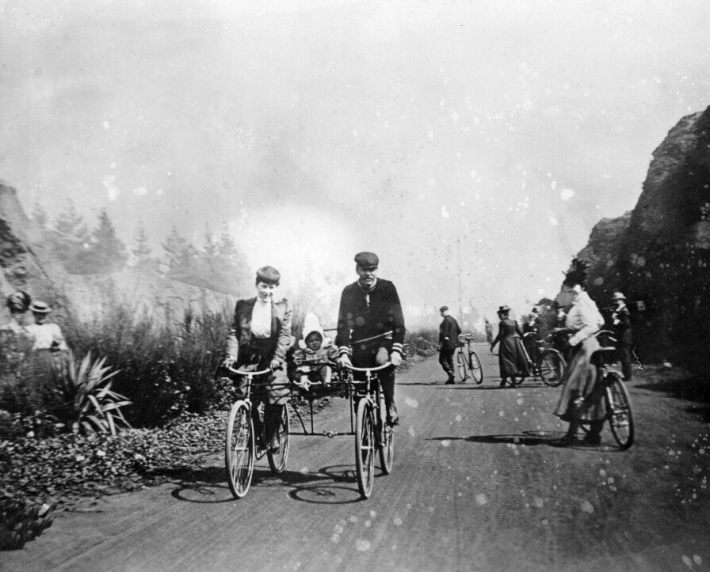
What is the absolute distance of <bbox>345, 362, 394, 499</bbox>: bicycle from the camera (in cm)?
404

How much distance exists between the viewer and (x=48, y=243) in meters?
13.8

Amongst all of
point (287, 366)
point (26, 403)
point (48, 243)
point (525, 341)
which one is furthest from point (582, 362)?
point (48, 243)

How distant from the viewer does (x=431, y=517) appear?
11.9ft

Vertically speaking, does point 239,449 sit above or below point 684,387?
above

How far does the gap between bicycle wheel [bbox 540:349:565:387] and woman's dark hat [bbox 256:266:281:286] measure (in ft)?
28.4

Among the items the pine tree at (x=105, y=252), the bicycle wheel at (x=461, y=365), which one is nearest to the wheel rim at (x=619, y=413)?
the bicycle wheel at (x=461, y=365)

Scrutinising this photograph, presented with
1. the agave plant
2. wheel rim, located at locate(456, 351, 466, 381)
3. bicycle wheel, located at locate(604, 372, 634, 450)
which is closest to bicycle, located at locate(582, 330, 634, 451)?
bicycle wheel, located at locate(604, 372, 634, 450)

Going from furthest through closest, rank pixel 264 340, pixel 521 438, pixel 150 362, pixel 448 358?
pixel 448 358 < pixel 150 362 < pixel 521 438 < pixel 264 340

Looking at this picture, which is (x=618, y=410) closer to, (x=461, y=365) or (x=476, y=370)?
(x=476, y=370)

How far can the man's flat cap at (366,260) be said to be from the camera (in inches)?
192

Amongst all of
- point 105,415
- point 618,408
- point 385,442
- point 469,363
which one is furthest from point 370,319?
point 469,363

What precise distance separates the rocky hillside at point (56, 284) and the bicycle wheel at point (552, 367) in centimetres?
771

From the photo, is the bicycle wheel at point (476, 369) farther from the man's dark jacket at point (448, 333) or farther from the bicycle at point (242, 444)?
the bicycle at point (242, 444)

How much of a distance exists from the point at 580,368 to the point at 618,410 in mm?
640
